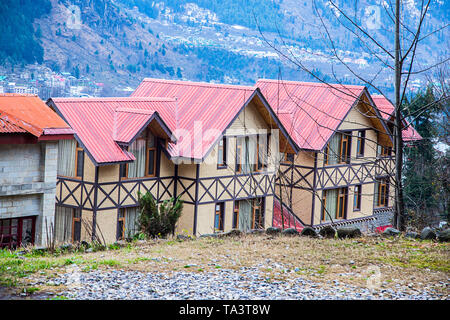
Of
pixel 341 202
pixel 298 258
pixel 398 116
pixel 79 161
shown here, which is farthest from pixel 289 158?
pixel 298 258

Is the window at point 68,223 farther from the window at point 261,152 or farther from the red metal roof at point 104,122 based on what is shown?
the window at point 261,152

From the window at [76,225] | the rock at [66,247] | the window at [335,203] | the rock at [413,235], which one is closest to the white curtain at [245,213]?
the window at [335,203]

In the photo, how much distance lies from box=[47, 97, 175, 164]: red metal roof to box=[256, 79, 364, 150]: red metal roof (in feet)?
23.0

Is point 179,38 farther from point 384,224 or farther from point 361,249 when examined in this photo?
point 361,249

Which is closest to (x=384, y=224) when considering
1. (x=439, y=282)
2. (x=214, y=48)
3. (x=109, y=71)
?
(x=439, y=282)

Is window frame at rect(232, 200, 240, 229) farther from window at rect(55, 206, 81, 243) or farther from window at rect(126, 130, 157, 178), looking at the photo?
window at rect(55, 206, 81, 243)

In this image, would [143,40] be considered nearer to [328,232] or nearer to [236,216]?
[236,216]

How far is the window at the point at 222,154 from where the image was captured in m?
25.3

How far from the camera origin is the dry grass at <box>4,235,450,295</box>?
11250 millimetres

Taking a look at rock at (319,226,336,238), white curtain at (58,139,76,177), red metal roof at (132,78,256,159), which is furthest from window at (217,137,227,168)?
rock at (319,226,336,238)

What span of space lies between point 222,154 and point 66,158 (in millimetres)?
6287

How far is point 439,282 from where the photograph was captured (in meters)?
10.9

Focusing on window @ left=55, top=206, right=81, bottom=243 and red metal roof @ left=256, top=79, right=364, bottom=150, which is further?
red metal roof @ left=256, top=79, right=364, bottom=150

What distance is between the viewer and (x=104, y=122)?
76.6 feet
